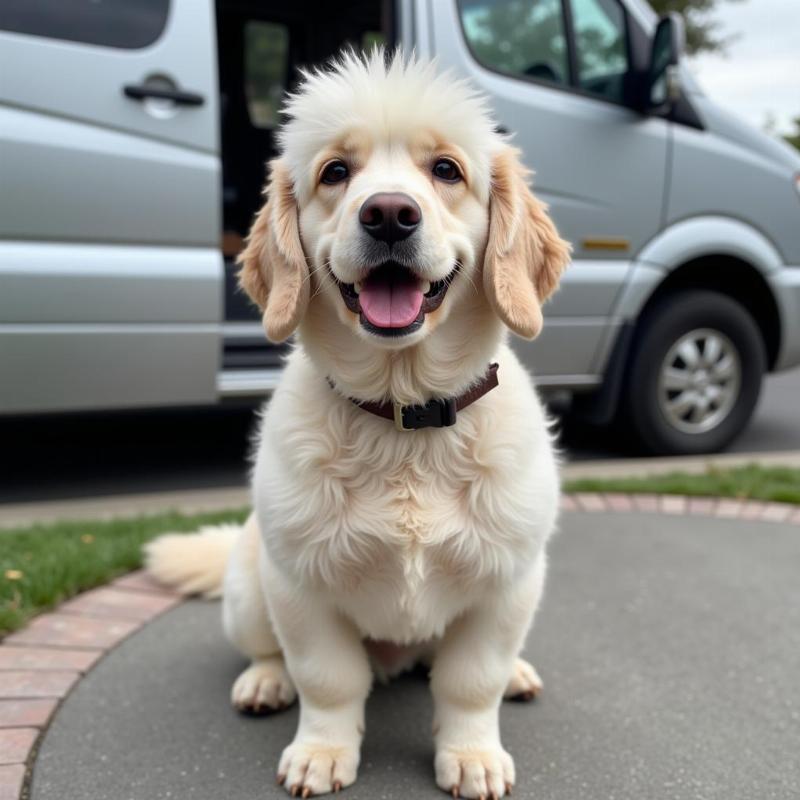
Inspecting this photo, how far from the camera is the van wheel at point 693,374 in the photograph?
16.2 feet

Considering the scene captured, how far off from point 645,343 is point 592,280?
563mm

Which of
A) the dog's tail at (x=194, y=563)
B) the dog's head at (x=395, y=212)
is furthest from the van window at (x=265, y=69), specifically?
the dog's head at (x=395, y=212)

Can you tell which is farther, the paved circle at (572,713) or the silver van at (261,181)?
the silver van at (261,181)

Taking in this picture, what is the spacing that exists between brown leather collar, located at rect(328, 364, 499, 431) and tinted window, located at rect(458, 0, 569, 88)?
3.00 meters

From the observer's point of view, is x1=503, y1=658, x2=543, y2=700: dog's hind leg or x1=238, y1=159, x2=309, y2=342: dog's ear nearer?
x1=238, y1=159, x2=309, y2=342: dog's ear

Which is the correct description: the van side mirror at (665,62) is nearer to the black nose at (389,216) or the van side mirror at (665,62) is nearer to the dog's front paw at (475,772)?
the black nose at (389,216)

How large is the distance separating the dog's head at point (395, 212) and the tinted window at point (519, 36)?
2641 millimetres

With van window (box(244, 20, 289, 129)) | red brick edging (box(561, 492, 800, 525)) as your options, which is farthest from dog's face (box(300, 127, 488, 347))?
van window (box(244, 20, 289, 129))

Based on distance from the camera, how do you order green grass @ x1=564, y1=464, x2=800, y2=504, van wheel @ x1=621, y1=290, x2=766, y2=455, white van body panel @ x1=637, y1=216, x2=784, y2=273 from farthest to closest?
van wheel @ x1=621, y1=290, x2=766, y2=455
white van body panel @ x1=637, y1=216, x2=784, y2=273
green grass @ x1=564, y1=464, x2=800, y2=504

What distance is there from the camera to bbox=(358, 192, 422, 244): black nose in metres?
1.74

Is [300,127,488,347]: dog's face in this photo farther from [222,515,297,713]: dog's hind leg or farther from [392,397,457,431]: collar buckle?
[222,515,297,713]: dog's hind leg

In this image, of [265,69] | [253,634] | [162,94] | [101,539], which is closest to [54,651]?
[253,634]

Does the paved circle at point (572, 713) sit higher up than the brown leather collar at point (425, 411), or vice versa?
the brown leather collar at point (425, 411)

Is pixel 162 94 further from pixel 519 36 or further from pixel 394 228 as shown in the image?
pixel 394 228
